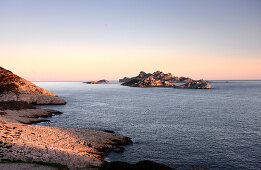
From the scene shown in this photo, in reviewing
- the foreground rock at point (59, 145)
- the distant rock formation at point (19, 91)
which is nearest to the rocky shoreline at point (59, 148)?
the foreground rock at point (59, 145)

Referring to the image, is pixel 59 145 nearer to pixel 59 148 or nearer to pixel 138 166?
pixel 59 148

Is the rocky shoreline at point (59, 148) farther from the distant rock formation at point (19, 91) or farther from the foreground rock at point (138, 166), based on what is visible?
the distant rock formation at point (19, 91)

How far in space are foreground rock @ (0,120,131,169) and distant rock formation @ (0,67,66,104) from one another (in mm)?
54041

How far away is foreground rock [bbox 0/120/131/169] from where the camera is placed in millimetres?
19359

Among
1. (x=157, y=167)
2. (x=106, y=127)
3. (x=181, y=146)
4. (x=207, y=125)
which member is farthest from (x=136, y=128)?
(x=157, y=167)

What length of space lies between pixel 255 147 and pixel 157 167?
820 inches

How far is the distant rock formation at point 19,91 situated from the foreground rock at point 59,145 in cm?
5404

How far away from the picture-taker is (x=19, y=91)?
8019 centimetres

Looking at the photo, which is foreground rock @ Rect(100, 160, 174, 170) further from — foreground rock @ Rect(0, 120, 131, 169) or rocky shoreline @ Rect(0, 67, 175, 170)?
foreground rock @ Rect(0, 120, 131, 169)

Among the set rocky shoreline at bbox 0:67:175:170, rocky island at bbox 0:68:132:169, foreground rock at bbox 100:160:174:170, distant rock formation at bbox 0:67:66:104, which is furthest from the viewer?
distant rock formation at bbox 0:67:66:104

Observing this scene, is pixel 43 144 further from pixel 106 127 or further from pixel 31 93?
pixel 31 93

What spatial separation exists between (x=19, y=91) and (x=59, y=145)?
68485mm

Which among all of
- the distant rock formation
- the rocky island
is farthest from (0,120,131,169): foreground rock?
the distant rock formation

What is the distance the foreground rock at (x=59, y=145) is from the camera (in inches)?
762
